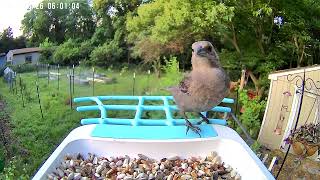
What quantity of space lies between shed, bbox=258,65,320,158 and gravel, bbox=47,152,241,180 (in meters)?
1.69

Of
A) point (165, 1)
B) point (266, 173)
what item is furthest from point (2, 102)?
point (266, 173)

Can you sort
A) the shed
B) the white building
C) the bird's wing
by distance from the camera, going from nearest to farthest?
the bird's wing < the white building < the shed

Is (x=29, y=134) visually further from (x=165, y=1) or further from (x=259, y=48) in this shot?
(x=259, y=48)

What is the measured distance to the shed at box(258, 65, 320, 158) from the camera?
95.3 inches

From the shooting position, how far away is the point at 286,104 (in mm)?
2570

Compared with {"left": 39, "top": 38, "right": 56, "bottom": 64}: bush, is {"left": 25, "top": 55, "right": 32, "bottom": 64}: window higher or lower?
lower

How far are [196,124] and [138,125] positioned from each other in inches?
4.8

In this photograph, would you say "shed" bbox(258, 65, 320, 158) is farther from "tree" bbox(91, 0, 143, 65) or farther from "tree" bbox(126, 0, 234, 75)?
"tree" bbox(91, 0, 143, 65)

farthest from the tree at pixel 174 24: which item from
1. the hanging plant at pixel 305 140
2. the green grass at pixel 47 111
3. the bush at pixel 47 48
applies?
the hanging plant at pixel 305 140

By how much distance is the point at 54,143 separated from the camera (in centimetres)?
214

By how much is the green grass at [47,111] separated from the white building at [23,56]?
7 cm

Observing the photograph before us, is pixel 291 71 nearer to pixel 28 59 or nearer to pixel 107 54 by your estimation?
pixel 107 54

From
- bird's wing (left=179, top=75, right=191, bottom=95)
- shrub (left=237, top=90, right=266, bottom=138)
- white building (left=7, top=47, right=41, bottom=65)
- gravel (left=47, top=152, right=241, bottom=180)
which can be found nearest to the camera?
gravel (left=47, top=152, right=241, bottom=180)

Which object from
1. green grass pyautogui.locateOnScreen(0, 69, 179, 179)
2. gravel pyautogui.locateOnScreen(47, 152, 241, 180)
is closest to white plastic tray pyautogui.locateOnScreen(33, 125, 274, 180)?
gravel pyautogui.locateOnScreen(47, 152, 241, 180)
